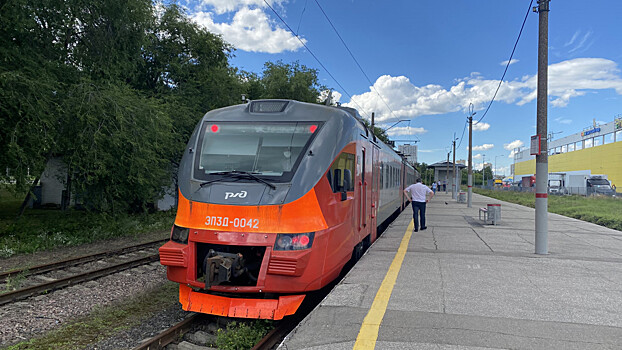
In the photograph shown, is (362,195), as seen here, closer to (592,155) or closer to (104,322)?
(104,322)

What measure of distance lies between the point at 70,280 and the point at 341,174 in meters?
5.56

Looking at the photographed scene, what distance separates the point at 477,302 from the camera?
518 cm

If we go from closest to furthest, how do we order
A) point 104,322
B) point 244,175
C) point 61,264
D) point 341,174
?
point 244,175
point 104,322
point 341,174
point 61,264

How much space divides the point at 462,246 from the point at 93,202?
11076mm

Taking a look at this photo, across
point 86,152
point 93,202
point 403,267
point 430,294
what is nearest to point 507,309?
point 430,294

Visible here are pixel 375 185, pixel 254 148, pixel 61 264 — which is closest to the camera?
pixel 254 148

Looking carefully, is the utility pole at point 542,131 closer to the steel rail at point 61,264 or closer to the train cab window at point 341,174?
the train cab window at point 341,174

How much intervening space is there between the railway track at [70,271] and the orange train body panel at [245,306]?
11.8ft

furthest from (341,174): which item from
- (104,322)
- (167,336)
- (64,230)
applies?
(64,230)

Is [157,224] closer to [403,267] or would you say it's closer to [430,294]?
[403,267]

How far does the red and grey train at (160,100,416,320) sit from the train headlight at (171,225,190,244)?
13mm

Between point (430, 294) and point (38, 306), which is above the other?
point (430, 294)

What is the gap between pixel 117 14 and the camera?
14156 mm

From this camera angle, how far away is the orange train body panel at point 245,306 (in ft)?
15.9
